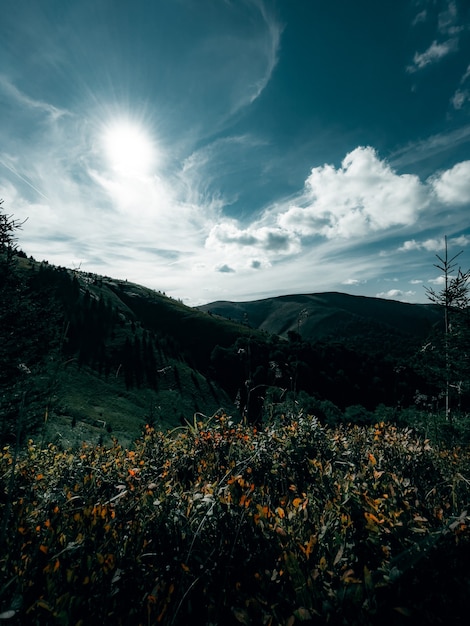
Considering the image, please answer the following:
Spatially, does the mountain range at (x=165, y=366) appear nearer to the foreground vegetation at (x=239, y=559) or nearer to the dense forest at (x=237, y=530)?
the dense forest at (x=237, y=530)

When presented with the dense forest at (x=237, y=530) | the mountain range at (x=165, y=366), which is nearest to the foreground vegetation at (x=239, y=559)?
the dense forest at (x=237, y=530)

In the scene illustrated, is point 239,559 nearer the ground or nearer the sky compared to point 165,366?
nearer the sky

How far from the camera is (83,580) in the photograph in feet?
6.20

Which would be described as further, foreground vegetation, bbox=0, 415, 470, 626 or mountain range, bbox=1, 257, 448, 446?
mountain range, bbox=1, 257, 448, 446

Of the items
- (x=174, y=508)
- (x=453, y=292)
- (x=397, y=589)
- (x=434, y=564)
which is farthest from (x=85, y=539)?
(x=453, y=292)

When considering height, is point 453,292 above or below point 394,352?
above

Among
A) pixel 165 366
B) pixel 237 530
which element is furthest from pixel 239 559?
pixel 165 366

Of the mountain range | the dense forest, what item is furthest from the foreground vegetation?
the mountain range

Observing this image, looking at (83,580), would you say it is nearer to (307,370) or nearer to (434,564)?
(434,564)

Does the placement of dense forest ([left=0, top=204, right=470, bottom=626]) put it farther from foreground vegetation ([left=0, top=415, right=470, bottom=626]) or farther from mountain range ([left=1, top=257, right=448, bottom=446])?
mountain range ([left=1, top=257, right=448, bottom=446])

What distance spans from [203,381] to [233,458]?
6301 cm

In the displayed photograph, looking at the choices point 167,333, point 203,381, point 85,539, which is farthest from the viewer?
point 167,333

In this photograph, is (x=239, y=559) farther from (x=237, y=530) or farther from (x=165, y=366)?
(x=165, y=366)

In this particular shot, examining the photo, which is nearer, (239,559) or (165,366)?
(239,559)
